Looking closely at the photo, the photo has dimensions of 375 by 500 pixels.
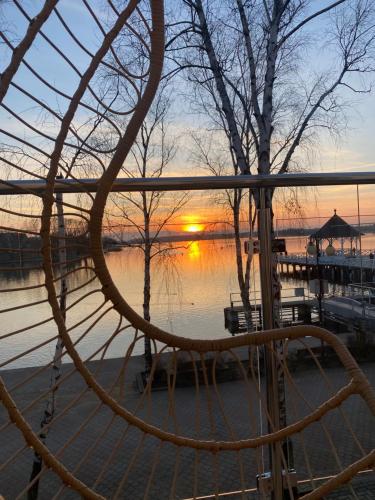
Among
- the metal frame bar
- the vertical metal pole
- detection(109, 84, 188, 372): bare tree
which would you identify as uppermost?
detection(109, 84, 188, 372): bare tree

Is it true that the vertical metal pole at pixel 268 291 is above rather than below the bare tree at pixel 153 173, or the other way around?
below

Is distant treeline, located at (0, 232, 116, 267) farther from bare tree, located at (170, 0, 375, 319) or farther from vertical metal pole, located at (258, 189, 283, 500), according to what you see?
bare tree, located at (170, 0, 375, 319)

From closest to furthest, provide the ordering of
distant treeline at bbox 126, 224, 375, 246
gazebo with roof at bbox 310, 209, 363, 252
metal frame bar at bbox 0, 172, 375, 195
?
1. metal frame bar at bbox 0, 172, 375, 195
2. distant treeline at bbox 126, 224, 375, 246
3. gazebo with roof at bbox 310, 209, 363, 252

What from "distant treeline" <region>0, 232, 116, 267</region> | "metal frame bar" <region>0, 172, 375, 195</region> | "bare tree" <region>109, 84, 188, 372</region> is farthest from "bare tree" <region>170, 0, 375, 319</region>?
"distant treeline" <region>0, 232, 116, 267</region>

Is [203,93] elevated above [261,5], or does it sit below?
below

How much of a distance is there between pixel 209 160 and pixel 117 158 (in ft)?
24.5

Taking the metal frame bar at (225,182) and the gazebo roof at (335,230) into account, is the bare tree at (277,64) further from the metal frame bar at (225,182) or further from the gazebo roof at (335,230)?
the metal frame bar at (225,182)

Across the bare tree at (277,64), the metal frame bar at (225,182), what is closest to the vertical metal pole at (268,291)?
the metal frame bar at (225,182)

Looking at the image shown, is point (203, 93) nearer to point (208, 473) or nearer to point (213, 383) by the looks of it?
point (208, 473)

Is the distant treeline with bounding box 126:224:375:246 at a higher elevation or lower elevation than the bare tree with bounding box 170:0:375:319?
lower

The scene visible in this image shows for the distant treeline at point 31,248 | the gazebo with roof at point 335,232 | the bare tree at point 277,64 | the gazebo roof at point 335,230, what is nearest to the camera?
the distant treeline at point 31,248

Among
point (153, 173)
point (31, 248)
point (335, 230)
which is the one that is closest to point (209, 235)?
point (31, 248)

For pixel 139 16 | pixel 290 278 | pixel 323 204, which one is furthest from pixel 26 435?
pixel 290 278

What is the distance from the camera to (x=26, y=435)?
28.0 inches
